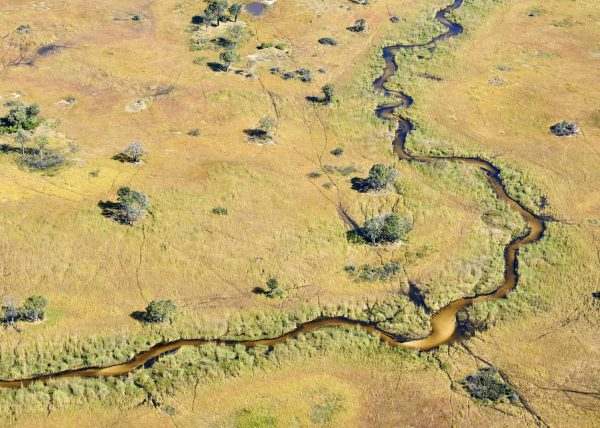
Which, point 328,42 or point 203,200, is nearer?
point 203,200

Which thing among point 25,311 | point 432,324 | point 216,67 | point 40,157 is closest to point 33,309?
point 25,311

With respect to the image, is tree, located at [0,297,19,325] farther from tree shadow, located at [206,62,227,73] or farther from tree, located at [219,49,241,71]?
tree, located at [219,49,241,71]

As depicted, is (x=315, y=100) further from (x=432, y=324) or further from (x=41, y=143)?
(x=432, y=324)

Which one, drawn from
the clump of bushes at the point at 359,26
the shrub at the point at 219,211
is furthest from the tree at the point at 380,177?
the clump of bushes at the point at 359,26

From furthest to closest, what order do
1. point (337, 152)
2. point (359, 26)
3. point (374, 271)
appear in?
1. point (359, 26)
2. point (337, 152)
3. point (374, 271)

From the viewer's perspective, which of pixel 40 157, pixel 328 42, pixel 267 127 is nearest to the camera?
pixel 40 157

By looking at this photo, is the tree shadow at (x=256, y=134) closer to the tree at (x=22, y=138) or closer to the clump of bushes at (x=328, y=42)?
the tree at (x=22, y=138)

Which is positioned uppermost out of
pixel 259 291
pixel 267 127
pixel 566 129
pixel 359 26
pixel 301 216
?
pixel 359 26
